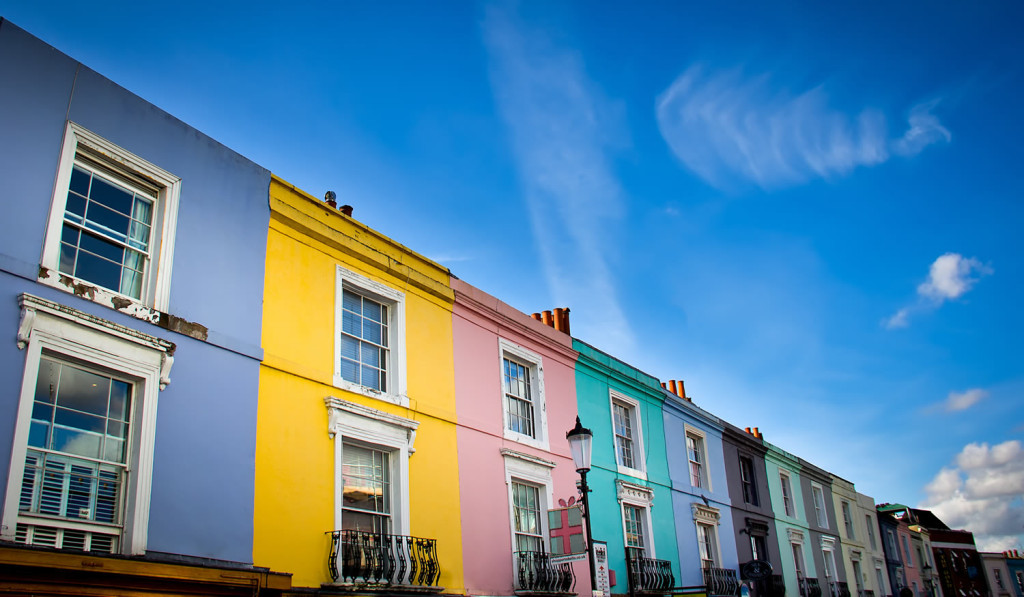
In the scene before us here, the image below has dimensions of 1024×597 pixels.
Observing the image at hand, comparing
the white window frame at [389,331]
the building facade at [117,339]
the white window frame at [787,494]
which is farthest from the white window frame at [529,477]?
the white window frame at [787,494]

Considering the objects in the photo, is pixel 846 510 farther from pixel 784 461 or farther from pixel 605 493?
pixel 605 493

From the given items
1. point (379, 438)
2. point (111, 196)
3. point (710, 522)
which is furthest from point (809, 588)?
point (111, 196)

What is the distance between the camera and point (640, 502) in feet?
59.7

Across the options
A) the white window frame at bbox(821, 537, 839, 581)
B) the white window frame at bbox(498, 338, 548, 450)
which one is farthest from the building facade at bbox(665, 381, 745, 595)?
the white window frame at bbox(821, 537, 839, 581)

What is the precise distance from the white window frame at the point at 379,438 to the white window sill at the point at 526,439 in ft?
9.24

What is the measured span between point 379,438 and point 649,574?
784 cm

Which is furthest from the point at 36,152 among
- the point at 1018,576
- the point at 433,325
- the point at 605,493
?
the point at 1018,576

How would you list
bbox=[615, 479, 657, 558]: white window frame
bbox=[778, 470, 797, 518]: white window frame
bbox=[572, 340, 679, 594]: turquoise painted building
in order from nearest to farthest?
bbox=[572, 340, 679, 594]: turquoise painted building, bbox=[615, 479, 657, 558]: white window frame, bbox=[778, 470, 797, 518]: white window frame

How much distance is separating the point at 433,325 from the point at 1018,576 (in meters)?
68.0

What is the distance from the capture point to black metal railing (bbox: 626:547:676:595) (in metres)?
16.7

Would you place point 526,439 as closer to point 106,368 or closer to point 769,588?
point 106,368

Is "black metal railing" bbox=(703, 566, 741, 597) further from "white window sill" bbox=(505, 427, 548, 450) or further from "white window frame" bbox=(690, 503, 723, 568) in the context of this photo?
"white window sill" bbox=(505, 427, 548, 450)

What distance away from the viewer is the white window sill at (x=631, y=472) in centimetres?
1800

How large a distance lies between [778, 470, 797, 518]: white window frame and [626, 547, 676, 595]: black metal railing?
1036 cm
